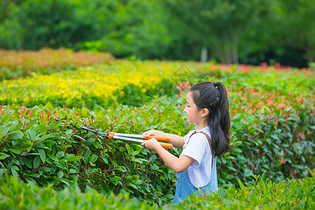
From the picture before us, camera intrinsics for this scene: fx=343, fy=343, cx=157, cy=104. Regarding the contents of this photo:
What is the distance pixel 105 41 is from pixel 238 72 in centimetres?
1538

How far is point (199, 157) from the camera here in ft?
7.68

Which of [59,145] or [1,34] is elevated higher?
[1,34]

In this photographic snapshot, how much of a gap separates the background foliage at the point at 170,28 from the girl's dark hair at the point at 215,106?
56.2 feet

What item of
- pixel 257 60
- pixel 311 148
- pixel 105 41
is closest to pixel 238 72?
pixel 311 148

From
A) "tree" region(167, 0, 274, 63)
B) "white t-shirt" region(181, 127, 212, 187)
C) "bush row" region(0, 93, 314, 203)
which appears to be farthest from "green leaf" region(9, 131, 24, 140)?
"tree" region(167, 0, 274, 63)

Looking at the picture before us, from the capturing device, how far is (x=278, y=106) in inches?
174

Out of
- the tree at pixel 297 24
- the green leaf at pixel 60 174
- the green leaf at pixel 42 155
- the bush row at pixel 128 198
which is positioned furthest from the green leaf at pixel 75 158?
the tree at pixel 297 24

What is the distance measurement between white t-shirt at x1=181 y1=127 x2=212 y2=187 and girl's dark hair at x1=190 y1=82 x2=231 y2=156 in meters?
0.07

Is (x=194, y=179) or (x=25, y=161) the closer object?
(x=25, y=161)

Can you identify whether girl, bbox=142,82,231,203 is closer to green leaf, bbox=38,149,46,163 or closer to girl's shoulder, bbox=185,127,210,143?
girl's shoulder, bbox=185,127,210,143

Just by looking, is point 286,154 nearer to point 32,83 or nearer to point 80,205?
point 80,205

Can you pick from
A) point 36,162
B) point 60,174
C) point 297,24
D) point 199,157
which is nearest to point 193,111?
point 199,157

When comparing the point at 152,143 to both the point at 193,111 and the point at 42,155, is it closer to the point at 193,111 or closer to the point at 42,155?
the point at 193,111

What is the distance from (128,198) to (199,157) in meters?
0.67
